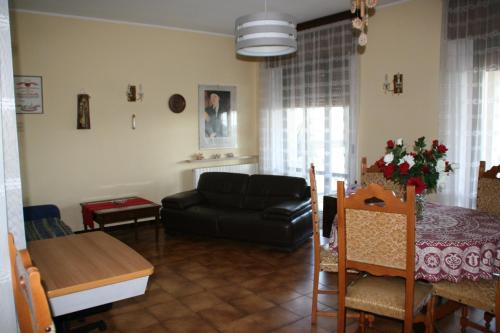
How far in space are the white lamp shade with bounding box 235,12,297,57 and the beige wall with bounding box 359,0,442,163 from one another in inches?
92.5

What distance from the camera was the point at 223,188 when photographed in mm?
5605

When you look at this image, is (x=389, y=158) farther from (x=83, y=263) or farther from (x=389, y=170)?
(x=83, y=263)

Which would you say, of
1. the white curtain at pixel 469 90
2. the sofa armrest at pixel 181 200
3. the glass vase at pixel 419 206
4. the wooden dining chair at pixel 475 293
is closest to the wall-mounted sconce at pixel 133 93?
the sofa armrest at pixel 181 200

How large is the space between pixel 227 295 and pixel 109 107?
3292 mm

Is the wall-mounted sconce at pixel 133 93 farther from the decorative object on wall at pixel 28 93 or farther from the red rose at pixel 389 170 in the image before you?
the red rose at pixel 389 170

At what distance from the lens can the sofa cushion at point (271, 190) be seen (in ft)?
16.8

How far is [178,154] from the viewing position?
629cm

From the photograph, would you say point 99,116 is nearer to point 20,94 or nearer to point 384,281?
point 20,94

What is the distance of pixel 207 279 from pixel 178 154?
109 inches

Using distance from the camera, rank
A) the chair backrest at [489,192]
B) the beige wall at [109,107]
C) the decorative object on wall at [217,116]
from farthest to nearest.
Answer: the decorative object on wall at [217,116]
the beige wall at [109,107]
the chair backrest at [489,192]

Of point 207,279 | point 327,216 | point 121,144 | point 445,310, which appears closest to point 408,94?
point 327,216

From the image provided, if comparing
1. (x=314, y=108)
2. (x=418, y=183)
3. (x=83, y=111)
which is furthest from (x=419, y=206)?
(x=83, y=111)

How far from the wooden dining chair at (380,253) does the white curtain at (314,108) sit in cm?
313

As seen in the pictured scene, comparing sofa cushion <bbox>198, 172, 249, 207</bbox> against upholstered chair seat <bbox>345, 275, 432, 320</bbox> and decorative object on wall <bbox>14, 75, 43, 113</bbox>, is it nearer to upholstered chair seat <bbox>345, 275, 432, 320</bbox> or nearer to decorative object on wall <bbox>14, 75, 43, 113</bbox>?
decorative object on wall <bbox>14, 75, 43, 113</bbox>
